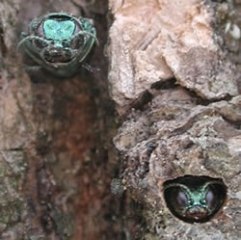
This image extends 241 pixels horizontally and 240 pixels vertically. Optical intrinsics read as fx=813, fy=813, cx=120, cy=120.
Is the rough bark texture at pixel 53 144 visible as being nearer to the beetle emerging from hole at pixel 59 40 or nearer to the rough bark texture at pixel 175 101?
the beetle emerging from hole at pixel 59 40

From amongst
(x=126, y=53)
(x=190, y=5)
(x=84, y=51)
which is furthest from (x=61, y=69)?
(x=190, y=5)

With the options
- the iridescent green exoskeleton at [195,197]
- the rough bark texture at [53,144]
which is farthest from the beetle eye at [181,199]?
the rough bark texture at [53,144]

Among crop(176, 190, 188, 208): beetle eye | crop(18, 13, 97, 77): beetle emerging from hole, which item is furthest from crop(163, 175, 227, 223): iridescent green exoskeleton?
crop(18, 13, 97, 77): beetle emerging from hole

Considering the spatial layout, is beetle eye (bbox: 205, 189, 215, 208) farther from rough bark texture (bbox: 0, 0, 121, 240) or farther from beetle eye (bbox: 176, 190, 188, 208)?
rough bark texture (bbox: 0, 0, 121, 240)

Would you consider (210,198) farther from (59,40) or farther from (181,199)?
(59,40)

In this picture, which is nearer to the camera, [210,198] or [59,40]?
[210,198]

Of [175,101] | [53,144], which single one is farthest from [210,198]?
[53,144]
